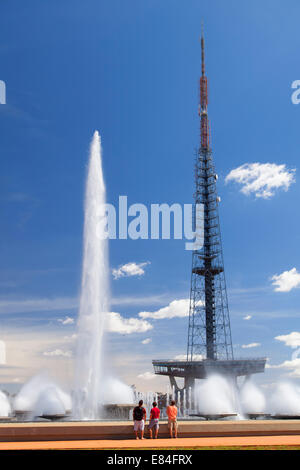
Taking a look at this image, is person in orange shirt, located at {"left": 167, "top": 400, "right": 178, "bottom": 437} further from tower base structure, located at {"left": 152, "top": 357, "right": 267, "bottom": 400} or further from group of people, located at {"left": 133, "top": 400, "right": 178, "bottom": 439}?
tower base structure, located at {"left": 152, "top": 357, "right": 267, "bottom": 400}

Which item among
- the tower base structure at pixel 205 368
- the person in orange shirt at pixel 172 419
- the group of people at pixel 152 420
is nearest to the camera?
the group of people at pixel 152 420

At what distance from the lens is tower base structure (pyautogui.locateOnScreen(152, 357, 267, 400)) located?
323 feet

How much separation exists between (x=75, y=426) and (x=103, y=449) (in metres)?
3.64

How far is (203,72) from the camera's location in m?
105

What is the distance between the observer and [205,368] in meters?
99.4

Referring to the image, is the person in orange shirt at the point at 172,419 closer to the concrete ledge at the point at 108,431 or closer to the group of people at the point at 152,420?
the group of people at the point at 152,420

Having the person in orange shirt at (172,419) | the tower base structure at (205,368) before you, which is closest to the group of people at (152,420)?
the person in orange shirt at (172,419)

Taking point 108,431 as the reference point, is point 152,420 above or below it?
above

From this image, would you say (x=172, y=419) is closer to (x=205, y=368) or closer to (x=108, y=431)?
(x=108, y=431)

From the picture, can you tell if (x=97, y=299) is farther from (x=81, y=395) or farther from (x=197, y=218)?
(x=197, y=218)

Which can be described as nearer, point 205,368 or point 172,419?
point 172,419

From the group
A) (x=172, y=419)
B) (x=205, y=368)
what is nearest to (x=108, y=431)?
(x=172, y=419)

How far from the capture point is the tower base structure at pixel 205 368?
323 feet
